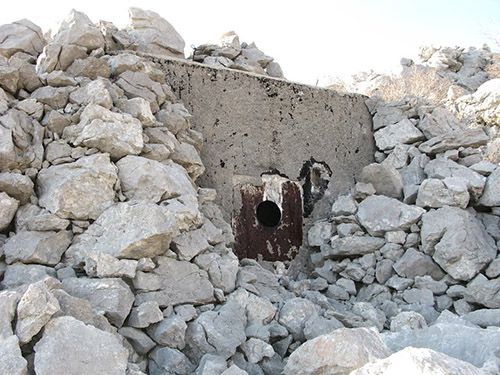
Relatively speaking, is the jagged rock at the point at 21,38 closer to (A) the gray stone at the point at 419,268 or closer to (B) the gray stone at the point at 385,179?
(B) the gray stone at the point at 385,179

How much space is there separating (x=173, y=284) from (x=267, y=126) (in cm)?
213

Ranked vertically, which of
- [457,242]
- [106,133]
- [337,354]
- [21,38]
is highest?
[21,38]

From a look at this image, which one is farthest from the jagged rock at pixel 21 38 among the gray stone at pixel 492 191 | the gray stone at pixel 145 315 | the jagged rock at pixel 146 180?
the gray stone at pixel 492 191

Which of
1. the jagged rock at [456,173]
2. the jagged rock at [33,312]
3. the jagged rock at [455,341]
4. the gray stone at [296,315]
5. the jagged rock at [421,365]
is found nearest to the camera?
the jagged rock at [421,365]

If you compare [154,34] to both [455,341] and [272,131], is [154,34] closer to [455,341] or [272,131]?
[272,131]

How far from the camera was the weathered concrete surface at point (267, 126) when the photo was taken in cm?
436

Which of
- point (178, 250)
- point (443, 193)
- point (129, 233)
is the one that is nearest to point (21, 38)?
point (129, 233)

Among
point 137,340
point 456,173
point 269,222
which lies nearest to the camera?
point 137,340

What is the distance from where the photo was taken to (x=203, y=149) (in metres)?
4.30

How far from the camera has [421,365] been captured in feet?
6.02

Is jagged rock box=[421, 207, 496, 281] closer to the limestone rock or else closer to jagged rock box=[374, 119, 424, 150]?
jagged rock box=[374, 119, 424, 150]

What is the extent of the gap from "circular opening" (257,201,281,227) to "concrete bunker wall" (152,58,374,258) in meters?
0.25

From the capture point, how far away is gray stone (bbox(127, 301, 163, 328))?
260 centimetres

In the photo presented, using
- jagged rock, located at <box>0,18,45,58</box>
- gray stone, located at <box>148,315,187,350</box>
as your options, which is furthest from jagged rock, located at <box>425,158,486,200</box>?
jagged rock, located at <box>0,18,45,58</box>
